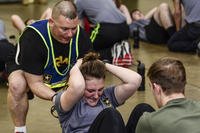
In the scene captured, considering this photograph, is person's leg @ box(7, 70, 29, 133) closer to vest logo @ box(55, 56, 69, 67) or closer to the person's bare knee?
the person's bare knee

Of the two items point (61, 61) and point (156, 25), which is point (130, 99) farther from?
point (156, 25)

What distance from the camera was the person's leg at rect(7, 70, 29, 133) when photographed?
5020mm

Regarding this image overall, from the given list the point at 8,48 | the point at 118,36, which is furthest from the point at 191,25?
the point at 8,48

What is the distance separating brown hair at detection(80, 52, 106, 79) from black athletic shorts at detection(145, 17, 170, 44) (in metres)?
4.80

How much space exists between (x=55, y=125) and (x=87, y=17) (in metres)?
2.41

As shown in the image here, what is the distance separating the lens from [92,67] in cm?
423

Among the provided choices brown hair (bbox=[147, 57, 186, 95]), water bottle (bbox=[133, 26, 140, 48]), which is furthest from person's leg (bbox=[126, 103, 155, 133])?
water bottle (bbox=[133, 26, 140, 48])

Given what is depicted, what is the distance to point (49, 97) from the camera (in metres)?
4.67

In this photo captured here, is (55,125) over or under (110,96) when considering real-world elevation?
under

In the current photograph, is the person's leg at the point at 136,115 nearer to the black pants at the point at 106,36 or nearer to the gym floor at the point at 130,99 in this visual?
the gym floor at the point at 130,99

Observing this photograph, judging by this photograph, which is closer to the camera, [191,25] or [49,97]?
[49,97]

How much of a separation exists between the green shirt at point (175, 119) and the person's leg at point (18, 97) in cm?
185

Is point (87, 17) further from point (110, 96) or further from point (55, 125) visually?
point (110, 96)

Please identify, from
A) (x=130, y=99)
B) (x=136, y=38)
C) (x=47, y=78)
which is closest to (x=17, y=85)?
(x=47, y=78)
